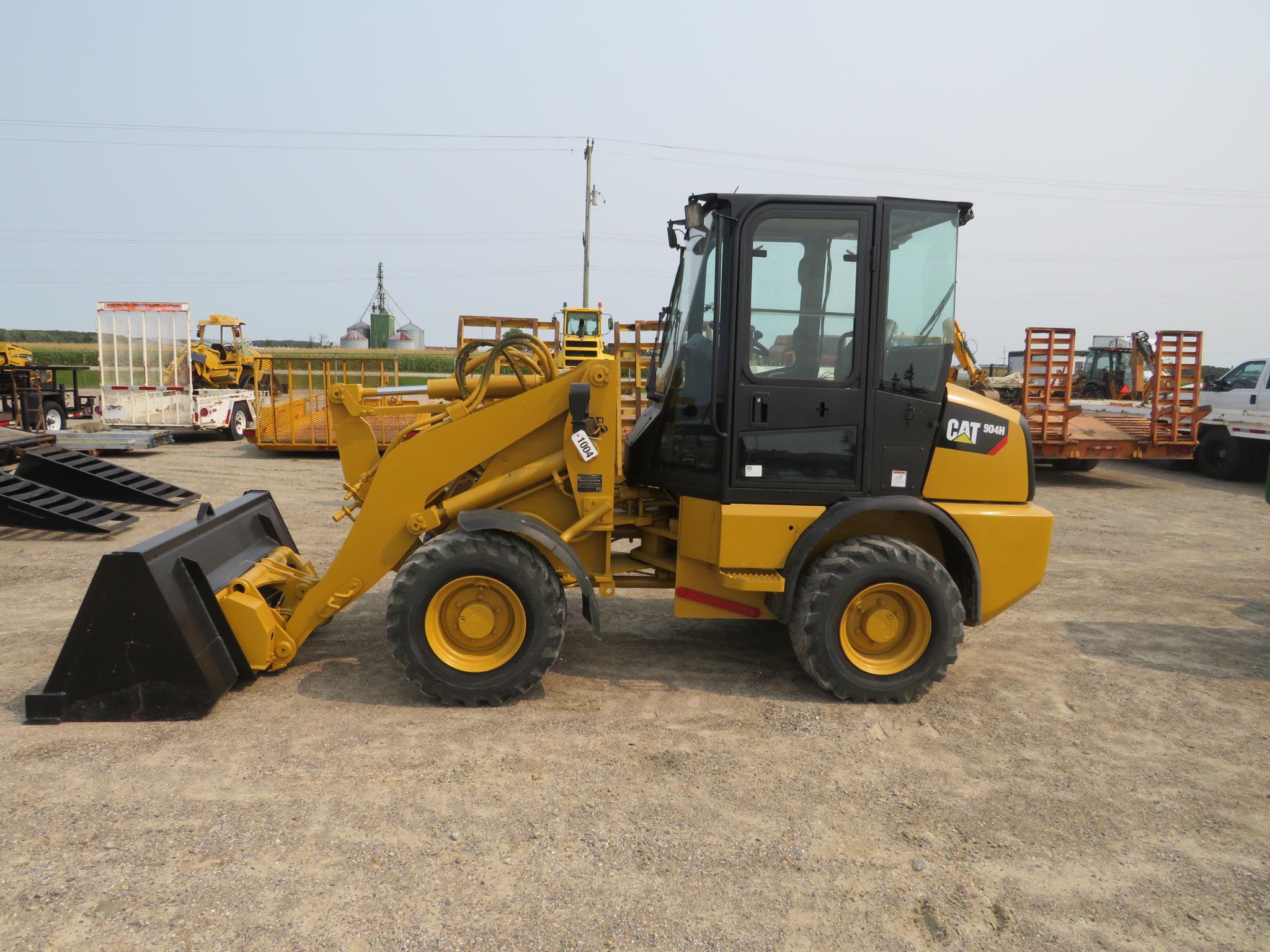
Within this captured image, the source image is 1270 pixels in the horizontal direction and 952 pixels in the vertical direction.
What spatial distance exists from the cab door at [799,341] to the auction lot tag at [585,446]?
2.34 ft

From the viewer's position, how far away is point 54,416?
1812 cm

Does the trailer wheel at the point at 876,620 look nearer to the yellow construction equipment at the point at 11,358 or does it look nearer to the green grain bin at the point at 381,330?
the yellow construction equipment at the point at 11,358

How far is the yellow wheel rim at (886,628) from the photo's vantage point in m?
4.46

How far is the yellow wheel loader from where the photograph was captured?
431cm

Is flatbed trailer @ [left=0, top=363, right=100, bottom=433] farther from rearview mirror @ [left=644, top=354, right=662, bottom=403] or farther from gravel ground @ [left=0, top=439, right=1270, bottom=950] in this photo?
rearview mirror @ [left=644, top=354, right=662, bottom=403]

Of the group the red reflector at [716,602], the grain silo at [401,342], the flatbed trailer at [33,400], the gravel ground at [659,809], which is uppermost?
the grain silo at [401,342]

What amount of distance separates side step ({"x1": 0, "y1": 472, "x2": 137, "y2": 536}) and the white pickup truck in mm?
16591

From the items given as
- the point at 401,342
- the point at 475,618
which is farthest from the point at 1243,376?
the point at 401,342

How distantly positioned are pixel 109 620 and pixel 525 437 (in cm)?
213

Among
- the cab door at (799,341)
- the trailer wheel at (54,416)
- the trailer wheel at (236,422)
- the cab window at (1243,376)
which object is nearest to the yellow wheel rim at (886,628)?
the cab door at (799,341)

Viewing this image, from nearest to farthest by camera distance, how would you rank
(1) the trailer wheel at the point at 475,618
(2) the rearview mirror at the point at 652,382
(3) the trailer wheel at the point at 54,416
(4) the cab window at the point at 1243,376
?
1. (1) the trailer wheel at the point at 475,618
2. (2) the rearview mirror at the point at 652,382
3. (4) the cab window at the point at 1243,376
4. (3) the trailer wheel at the point at 54,416

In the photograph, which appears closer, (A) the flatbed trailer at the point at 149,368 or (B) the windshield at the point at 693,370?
(B) the windshield at the point at 693,370

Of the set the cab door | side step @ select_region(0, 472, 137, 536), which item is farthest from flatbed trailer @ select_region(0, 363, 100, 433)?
the cab door

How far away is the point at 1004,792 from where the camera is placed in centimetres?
367
